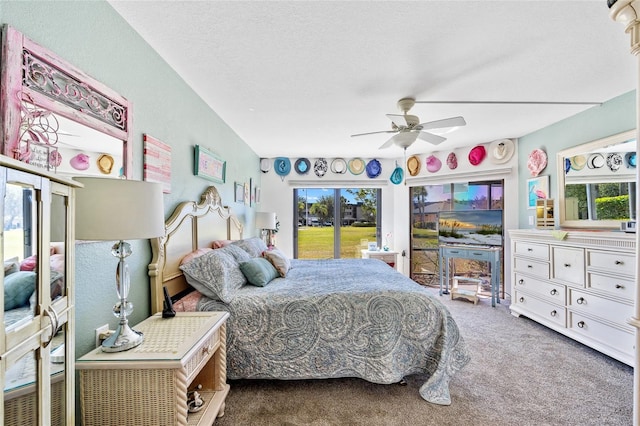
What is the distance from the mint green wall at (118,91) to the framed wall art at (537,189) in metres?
4.18

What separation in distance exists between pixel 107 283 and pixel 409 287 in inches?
79.8

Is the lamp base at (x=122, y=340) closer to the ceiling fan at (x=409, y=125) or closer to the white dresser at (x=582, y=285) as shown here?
the ceiling fan at (x=409, y=125)

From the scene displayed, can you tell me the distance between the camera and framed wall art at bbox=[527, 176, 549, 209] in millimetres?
3572

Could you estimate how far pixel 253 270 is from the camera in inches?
93.0

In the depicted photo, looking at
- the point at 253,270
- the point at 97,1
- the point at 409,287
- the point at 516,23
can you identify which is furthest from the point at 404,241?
the point at 97,1

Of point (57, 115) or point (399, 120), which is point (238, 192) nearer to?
point (399, 120)

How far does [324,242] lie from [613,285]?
396 centimetres

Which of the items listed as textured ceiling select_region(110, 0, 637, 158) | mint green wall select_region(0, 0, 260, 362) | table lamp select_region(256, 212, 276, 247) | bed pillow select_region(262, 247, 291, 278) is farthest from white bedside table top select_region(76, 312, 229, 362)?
table lamp select_region(256, 212, 276, 247)

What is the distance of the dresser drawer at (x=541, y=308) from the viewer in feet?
9.39

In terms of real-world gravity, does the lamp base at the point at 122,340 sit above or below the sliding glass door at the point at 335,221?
below

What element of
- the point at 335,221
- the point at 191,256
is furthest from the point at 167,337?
the point at 335,221

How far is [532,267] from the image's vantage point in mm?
3264

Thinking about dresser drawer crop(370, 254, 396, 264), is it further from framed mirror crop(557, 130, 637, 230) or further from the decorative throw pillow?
the decorative throw pillow

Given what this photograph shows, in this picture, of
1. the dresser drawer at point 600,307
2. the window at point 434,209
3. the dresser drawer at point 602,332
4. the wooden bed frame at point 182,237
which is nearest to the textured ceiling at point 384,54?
the wooden bed frame at point 182,237
